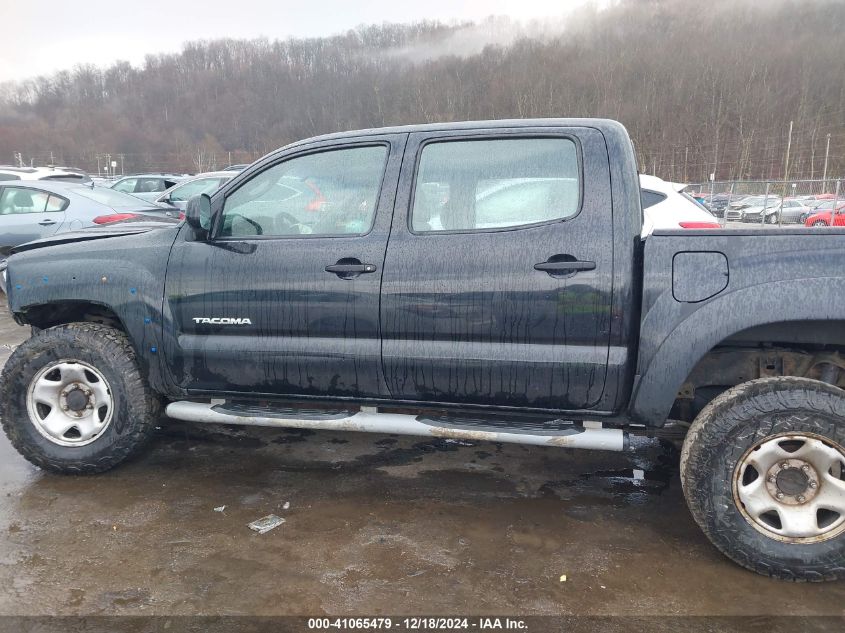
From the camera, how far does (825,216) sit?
18.7 meters


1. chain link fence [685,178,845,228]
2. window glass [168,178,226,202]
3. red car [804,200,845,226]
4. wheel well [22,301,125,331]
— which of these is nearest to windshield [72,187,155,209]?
window glass [168,178,226,202]

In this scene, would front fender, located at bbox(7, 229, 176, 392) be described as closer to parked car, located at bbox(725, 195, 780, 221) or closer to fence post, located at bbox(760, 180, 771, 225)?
fence post, located at bbox(760, 180, 771, 225)

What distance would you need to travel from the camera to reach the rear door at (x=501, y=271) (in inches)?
114

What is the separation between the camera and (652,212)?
6441 millimetres

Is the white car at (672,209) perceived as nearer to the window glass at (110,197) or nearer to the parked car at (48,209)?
the parked car at (48,209)

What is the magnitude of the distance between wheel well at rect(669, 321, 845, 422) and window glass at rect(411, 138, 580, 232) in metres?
0.96

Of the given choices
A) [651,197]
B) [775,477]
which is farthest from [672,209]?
[775,477]

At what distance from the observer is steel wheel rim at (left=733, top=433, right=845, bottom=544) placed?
2666mm

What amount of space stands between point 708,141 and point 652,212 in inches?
3356

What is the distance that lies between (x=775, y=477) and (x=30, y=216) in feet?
28.3

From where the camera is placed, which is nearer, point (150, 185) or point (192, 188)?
point (192, 188)

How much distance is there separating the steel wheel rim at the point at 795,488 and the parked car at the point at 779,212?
1957 centimetres

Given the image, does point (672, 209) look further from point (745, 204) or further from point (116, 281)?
point (745, 204)

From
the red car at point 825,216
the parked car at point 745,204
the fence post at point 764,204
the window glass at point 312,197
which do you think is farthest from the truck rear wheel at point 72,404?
the parked car at point 745,204
